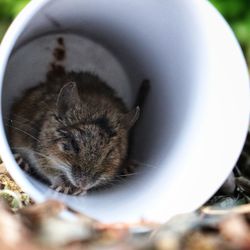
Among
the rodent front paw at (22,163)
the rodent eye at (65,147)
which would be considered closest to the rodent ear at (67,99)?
the rodent eye at (65,147)

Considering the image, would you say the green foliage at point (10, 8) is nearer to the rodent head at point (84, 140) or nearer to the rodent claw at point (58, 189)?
the rodent head at point (84, 140)

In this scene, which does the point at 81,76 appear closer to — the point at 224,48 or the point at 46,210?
the point at 224,48

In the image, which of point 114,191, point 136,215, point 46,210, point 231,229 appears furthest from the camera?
point 114,191

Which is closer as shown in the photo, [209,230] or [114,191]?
[209,230]

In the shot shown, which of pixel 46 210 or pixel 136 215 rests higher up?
pixel 46 210

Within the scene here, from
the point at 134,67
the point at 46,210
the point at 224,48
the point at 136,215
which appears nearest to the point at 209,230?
the point at 46,210

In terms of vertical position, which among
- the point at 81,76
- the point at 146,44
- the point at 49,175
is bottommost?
the point at 49,175

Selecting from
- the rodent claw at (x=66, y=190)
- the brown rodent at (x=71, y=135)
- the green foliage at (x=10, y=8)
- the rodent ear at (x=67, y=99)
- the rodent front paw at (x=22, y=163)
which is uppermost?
the green foliage at (x=10, y=8)

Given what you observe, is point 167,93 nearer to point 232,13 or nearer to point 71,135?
point 71,135

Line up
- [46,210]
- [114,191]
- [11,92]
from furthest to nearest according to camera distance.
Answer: [11,92] → [114,191] → [46,210]

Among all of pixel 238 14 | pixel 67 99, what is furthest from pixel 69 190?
pixel 238 14
